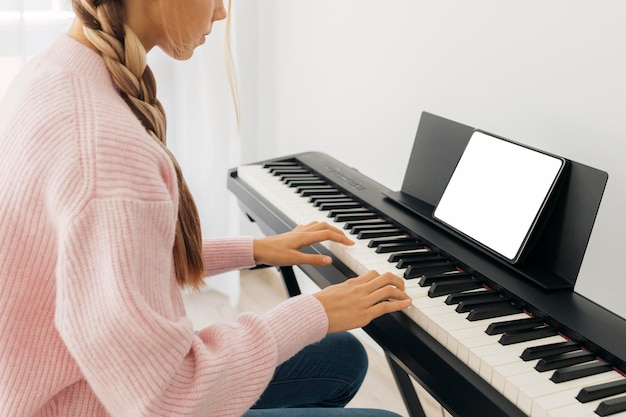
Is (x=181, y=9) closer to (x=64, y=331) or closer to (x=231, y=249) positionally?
(x=64, y=331)

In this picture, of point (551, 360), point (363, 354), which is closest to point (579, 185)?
point (551, 360)

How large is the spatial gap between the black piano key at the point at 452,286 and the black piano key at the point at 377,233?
24 cm

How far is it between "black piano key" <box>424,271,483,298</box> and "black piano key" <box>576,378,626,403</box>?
0.99 ft

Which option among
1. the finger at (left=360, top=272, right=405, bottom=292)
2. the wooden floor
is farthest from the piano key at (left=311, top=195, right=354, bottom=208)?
the wooden floor

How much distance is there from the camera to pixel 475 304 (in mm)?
1118

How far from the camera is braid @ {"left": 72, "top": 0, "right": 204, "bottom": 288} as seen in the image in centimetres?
94

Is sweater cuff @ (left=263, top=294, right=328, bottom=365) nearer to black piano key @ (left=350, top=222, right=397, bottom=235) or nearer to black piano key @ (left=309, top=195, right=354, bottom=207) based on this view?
black piano key @ (left=350, top=222, right=397, bottom=235)

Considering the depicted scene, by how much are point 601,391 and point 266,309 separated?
6.26 ft

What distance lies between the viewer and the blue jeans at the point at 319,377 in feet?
4.43

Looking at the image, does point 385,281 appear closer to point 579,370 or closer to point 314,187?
point 579,370

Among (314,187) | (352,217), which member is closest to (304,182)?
(314,187)

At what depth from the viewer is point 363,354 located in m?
1.46

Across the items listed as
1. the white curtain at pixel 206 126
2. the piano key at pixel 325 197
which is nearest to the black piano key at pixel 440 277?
the piano key at pixel 325 197

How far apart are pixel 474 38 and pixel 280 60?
1.09 metres
